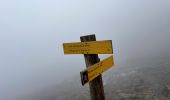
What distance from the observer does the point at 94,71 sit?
13.9 feet

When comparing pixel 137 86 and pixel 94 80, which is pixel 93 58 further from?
pixel 137 86

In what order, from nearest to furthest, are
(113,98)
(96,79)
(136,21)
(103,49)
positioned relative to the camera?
1. (103,49)
2. (96,79)
3. (113,98)
4. (136,21)

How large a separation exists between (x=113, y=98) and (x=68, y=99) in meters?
2.55

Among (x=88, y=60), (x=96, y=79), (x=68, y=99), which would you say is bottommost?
(x=68, y=99)

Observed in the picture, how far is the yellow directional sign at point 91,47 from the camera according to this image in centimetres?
416

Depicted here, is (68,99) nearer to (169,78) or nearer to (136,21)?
(169,78)

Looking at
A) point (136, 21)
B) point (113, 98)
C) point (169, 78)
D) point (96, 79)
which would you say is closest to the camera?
point (96, 79)

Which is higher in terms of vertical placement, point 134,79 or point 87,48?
point 87,48

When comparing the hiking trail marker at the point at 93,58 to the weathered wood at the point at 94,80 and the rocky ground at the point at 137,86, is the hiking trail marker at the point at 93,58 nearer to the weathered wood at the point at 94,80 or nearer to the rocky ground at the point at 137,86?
the weathered wood at the point at 94,80

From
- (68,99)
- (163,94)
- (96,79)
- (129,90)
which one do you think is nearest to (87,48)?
(96,79)

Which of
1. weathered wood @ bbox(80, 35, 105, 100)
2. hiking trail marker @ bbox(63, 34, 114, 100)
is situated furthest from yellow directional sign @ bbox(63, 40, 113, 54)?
weathered wood @ bbox(80, 35, 105, 100)

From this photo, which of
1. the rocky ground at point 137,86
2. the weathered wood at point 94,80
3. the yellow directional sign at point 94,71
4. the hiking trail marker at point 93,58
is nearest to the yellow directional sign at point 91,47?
the hiking trail marker at point 93,58

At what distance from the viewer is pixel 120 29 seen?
6419cm

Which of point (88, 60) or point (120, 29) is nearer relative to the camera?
point (88, 60)
